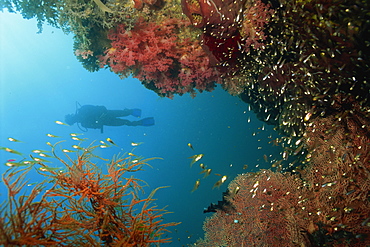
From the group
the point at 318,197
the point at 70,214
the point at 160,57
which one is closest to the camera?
the point at 70,214

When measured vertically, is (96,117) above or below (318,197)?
above

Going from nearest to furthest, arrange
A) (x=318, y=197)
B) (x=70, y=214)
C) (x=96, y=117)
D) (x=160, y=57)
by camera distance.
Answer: (x=70, y=214), (x=318, y=197), (x=160, y=57), (x=96, y=117)

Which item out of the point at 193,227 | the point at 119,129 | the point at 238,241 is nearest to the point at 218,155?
the point at 193,227

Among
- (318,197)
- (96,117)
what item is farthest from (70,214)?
(96,117)

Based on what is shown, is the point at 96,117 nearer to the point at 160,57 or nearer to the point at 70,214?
the point at 160,57

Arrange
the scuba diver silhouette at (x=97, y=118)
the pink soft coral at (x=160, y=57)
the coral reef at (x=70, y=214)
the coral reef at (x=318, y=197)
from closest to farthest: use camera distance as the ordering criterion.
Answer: the coral reef at (x=70, y=214) → the coral reef at (x=318, y=197) → the pink soft coral at (x=160, y=57) → the scuba diver silhouette at (x=97, y=118)

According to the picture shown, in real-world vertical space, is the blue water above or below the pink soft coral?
above

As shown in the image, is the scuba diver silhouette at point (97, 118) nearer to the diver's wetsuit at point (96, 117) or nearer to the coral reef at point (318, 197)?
the diver's wetsuit at point (96, 117)

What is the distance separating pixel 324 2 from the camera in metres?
3.98

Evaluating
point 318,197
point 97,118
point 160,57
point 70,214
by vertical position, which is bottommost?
point 70,214

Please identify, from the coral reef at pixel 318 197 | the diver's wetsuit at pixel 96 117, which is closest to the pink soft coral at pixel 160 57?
the coral reef at pixel 318 197

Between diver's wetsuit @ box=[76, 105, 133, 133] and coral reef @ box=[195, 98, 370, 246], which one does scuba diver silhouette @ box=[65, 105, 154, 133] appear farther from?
coral reef @ box=[195, 98, 370, 246]

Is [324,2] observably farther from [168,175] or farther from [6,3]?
[168,175]

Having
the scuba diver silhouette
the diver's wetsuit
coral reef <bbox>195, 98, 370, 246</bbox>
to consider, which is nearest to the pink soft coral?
coral reef <bbox>195, 98, 370, 246</bbox>
